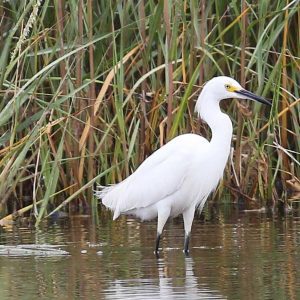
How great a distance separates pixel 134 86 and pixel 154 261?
1956 mm

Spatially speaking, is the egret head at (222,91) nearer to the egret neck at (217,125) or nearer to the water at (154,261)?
the egret neck at (217,125)

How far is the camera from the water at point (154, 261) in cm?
570

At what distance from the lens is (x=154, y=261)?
6.84 metres

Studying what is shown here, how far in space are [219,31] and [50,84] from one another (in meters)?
1.40

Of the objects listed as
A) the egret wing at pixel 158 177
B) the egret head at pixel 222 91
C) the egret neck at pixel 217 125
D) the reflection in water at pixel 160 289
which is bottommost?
the reflection in water at pixel 160 289

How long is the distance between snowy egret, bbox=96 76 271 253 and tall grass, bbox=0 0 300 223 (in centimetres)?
69

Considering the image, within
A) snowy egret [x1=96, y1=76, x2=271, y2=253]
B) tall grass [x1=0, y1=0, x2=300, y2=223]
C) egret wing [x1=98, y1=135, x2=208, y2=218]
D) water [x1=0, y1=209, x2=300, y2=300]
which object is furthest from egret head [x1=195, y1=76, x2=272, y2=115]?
water [x1=0, y1=209, x2=300, y2=300]

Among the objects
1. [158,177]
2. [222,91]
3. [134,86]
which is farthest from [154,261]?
[134,86]

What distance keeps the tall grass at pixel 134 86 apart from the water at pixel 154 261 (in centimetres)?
42

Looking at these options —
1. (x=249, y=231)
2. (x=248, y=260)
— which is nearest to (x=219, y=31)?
(x=249, y=231)

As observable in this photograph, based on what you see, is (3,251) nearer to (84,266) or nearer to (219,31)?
(84,266)

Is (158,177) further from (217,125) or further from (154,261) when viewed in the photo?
(154,261)

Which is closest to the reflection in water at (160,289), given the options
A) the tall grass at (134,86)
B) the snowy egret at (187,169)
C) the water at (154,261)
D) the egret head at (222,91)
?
the water at (154,261)

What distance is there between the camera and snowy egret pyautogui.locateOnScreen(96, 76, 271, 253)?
7.45 meters
